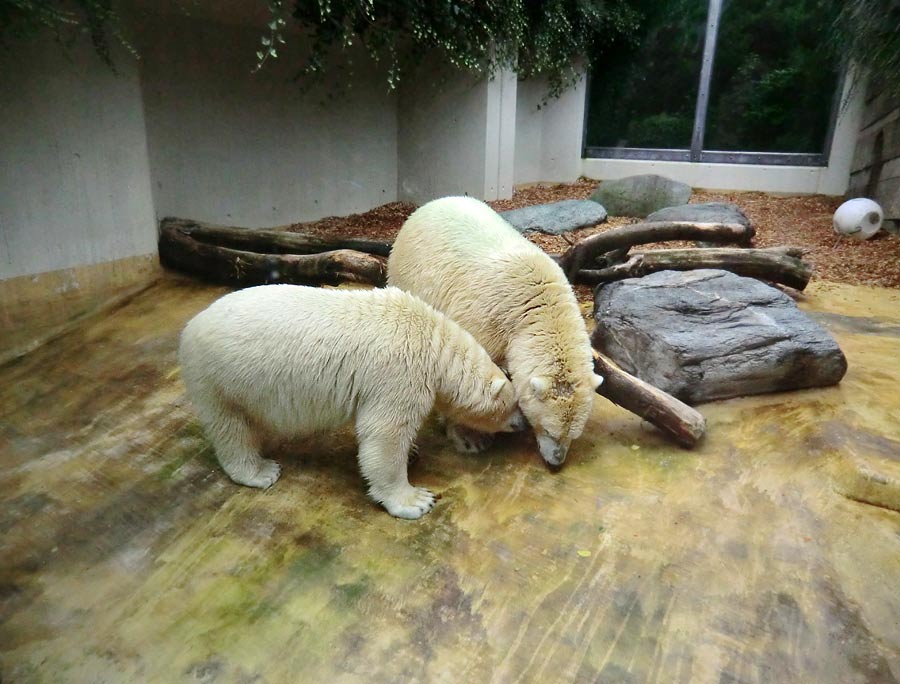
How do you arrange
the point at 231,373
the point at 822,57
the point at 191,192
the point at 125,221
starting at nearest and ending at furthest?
the point at 231,373 < the point at 125,221 < the point at 191,192 < the point at 822,57

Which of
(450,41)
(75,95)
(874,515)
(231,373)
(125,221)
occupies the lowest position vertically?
(874,515)

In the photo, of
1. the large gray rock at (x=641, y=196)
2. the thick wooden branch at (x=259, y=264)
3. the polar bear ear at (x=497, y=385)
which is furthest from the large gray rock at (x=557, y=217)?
the polar bear ear at (x=497, y=385)

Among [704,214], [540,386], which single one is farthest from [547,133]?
[540,386]

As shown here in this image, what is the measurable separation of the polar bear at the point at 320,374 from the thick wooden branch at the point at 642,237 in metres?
3.16

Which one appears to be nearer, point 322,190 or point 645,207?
point 322,190

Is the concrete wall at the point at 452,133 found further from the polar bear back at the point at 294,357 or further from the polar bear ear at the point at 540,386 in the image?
the polar bear back at the point at 294,357

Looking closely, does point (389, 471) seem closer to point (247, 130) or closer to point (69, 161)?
point (69, 161)

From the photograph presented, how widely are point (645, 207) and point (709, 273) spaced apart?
564cm

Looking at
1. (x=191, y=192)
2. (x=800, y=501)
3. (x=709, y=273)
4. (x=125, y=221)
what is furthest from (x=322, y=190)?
(x=800, y=501)

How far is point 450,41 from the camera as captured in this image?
842 centimetres

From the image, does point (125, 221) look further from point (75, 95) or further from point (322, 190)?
point (322, 190)

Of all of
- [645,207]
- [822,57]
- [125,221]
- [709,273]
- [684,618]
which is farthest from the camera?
[822,57]

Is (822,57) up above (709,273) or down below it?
above

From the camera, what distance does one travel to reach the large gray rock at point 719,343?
4035 mm
